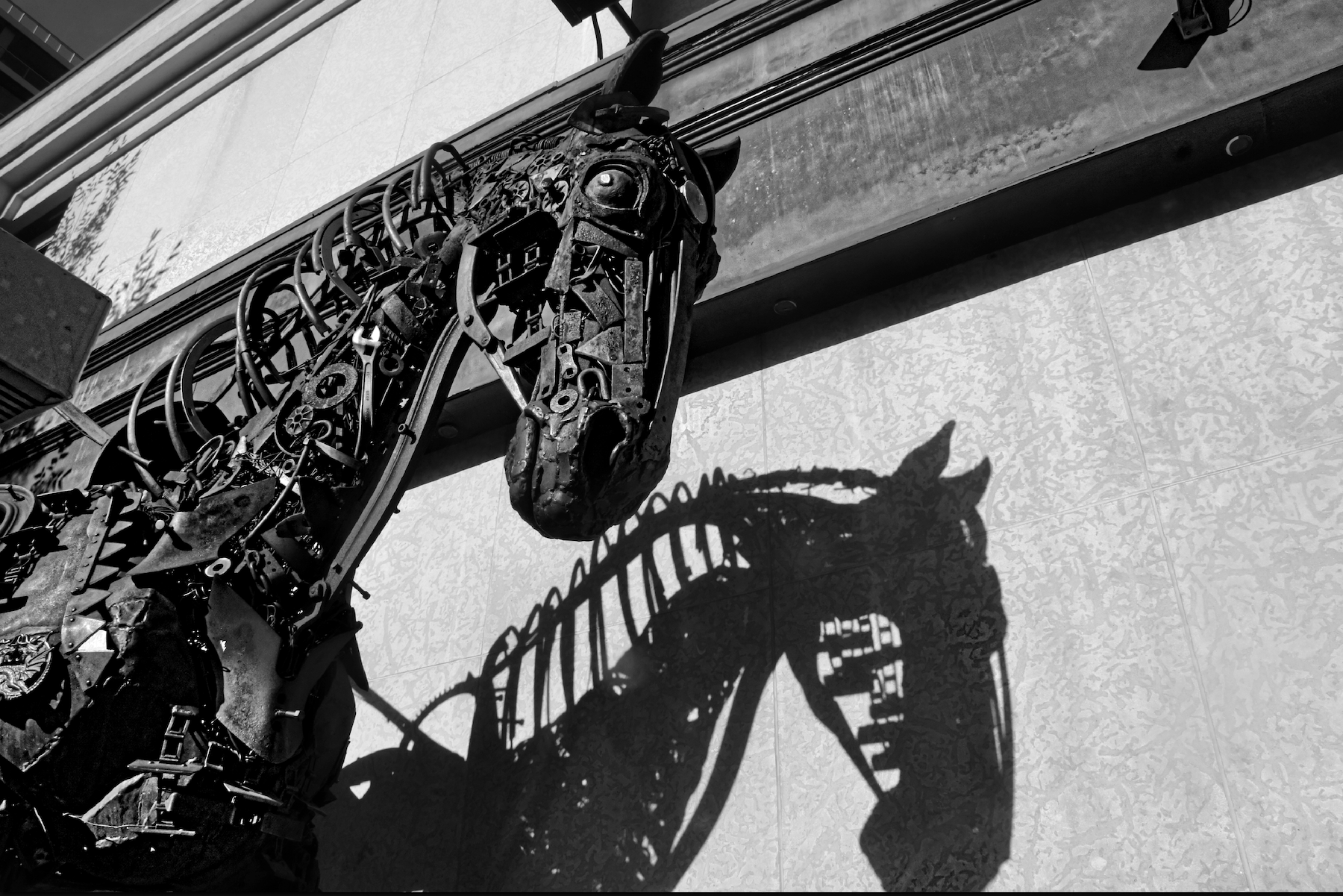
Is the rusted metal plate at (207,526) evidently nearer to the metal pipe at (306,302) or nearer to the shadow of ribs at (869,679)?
the metal pipe at (306,302)

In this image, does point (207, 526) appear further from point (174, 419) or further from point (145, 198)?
point (145, 198)

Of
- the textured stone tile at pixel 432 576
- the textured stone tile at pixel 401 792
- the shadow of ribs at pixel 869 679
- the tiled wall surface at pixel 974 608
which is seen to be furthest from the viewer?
the textured stone tile at pixel 432 576

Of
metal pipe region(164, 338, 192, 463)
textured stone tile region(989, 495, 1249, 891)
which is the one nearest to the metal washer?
metal pipe region(164, 338, 192, 463)

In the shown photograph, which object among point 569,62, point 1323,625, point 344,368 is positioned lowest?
point 1323,625

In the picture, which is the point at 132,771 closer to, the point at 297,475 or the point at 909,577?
the point at 297,475

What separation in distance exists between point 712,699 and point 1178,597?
1.51 meters

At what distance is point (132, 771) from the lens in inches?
107

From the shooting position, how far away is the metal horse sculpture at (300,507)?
105 inches

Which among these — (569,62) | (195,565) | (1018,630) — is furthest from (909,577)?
(569,62)

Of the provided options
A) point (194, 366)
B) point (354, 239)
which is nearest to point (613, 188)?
point (354, 239)

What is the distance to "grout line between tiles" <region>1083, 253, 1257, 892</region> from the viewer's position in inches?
99.2

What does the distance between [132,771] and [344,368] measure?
4.27 feet

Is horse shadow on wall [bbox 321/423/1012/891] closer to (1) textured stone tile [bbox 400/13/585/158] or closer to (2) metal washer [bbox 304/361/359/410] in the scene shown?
(2) metal washer [bbox 304/361/359/410]

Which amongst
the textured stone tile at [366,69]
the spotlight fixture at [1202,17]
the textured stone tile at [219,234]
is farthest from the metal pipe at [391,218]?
the textured stone tile at [219,234]
